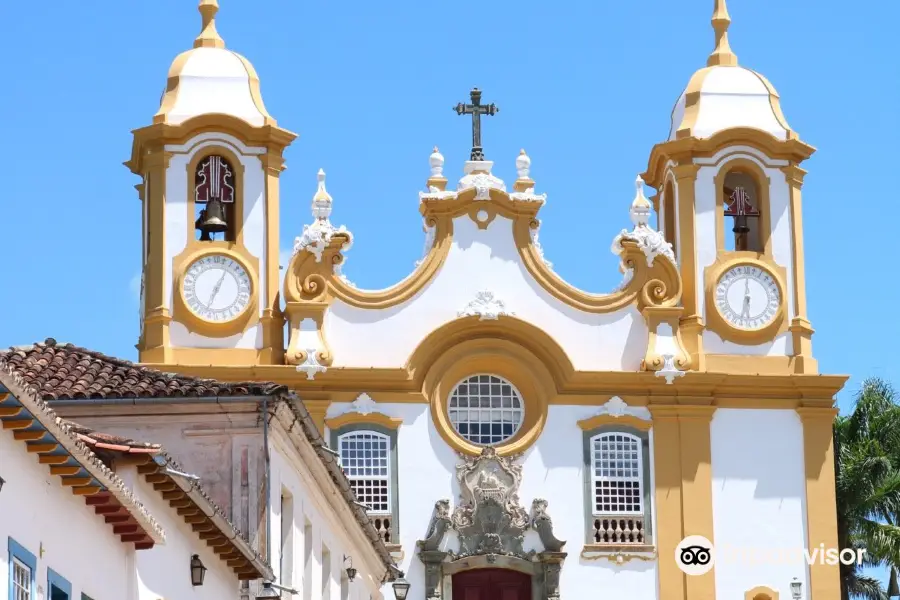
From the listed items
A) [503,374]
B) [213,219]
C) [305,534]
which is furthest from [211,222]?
[305,534]

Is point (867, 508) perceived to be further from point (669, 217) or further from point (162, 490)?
point (162, 490)

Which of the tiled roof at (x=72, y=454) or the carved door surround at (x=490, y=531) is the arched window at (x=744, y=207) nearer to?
the carved door surround at (x=490, y=531)

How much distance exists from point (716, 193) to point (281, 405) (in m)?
21.9

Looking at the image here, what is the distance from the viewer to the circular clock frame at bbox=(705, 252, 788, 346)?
4972cm

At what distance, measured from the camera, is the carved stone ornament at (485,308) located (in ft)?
160

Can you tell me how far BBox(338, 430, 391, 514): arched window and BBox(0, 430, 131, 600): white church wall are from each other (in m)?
23.9

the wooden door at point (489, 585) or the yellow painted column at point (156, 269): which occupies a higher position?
the yellow painted column at point (156, 269)

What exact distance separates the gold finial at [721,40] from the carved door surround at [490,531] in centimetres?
973

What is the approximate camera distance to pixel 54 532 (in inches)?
837

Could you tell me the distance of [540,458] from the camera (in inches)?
1900

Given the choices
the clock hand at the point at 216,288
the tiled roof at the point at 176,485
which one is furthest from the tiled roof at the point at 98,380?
the clock hand at the point at 216,288

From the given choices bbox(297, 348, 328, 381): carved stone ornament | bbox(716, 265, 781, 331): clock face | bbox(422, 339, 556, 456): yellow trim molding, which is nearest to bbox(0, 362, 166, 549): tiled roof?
bbox(297, 348, 328, 381): carved stone ornament

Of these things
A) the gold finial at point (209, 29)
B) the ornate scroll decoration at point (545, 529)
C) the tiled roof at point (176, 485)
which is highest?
the gold finial at point (209, 29)

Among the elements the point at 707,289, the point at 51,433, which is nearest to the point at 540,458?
the point at 707,289
